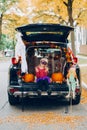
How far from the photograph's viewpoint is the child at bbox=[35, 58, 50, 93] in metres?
9.59

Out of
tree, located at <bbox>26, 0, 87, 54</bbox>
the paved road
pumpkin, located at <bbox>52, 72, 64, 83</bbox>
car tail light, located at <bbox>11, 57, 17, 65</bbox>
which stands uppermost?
tree, located at <bbox>26, 0, 87, 54</bbox>

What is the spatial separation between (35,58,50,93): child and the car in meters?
0.09

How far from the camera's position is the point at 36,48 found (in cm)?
1079

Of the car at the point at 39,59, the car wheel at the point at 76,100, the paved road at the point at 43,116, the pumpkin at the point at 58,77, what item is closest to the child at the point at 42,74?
the car at the point at 39,59

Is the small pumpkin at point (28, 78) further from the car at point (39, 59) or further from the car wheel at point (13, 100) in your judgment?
the car wheel at point (13, 100)

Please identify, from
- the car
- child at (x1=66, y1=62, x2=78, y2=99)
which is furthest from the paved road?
child at (x1=66, y1=62, x2=78, y2=99)

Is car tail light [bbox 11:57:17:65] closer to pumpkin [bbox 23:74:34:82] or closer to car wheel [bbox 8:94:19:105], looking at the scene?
pumpkin [bbox 23:74:34:82]

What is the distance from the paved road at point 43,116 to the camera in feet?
25.2

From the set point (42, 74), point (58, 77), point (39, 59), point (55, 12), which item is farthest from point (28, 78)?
point (55, 12)

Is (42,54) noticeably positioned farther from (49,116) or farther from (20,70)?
(49,116)

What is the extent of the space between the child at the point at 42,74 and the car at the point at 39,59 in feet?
0.30

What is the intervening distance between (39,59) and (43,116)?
2.41 meters

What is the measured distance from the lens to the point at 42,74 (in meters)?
10.0

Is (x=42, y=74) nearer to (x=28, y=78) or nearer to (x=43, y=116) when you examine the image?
(x=28, y=78)
